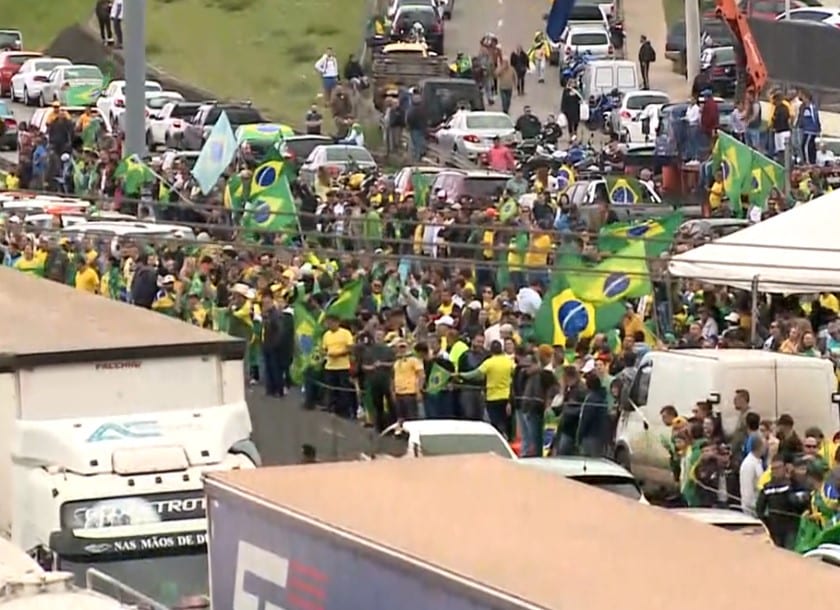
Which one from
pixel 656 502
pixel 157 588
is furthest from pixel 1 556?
pixel 656 502

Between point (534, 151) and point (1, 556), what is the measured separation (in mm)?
30345

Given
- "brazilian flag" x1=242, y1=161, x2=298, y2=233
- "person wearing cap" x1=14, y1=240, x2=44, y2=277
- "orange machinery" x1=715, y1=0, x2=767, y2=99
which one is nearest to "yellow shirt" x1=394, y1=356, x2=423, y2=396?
"brazilian flag" x1=242, y1=161, x2=298, y2=233

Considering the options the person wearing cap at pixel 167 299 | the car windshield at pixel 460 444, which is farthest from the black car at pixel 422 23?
the car windshield at pixel 460 444

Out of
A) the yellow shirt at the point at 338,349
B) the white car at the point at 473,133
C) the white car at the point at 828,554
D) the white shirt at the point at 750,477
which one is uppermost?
the white car at the point at 473,133

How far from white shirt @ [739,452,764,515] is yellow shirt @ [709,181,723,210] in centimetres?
1230

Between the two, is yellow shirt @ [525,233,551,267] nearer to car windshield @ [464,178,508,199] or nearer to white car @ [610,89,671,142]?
car windshield @ [464,178,508,199]

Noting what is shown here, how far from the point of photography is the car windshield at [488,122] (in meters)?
46.2

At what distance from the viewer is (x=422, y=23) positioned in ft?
197

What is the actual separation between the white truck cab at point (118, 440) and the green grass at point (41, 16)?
166 feet

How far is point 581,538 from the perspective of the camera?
35.0ft

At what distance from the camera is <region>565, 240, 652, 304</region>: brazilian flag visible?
73.9ft

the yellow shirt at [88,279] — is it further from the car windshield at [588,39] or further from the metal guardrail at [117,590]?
the car windshield at [588,39]

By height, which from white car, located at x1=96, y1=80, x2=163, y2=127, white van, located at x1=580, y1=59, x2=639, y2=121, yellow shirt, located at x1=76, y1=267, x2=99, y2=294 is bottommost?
yellow shirt, located at x1=76, y1=267, x2=99, y2=294

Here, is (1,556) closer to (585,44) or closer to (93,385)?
(93,385)
